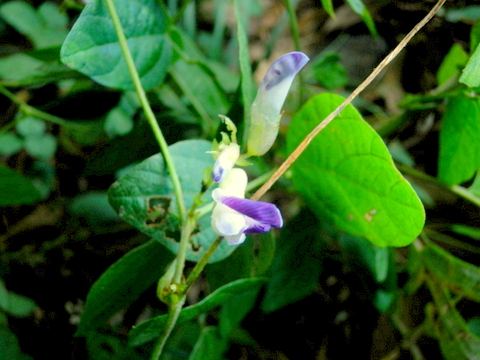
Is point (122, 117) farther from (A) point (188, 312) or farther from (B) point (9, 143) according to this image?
(A) point (188, 312)

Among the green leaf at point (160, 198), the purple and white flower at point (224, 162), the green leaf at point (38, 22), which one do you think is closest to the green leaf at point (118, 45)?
the green leaf at point (160, 198)

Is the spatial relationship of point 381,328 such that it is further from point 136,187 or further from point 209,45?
point 209,45

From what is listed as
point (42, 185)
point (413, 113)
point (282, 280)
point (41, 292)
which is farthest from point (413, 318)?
point (42, 185)

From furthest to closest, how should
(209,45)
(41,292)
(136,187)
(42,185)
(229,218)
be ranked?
(209,45)
(42,185)
(41,292)
(136,187)
(229,218)

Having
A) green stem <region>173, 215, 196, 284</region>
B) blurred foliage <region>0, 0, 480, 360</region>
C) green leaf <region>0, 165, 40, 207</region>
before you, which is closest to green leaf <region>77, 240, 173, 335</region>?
blurred foliage <region>0, 0, 480, 360</region>

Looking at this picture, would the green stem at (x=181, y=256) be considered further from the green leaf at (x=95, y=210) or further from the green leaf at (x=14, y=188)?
the green leaf at (x=95, y=210)

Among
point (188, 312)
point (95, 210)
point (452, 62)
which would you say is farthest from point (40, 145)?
point (452, 62)
